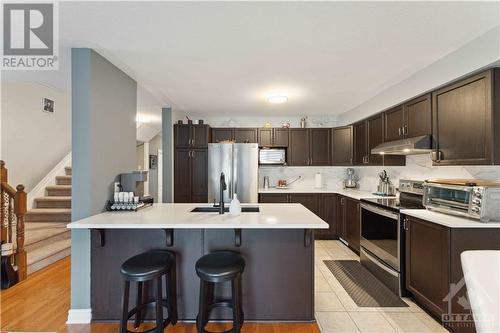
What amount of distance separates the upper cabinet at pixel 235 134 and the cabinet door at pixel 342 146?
5.33ft

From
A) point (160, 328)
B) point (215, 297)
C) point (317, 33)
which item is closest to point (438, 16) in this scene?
point (317, 33)

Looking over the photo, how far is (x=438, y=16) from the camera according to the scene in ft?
5.76

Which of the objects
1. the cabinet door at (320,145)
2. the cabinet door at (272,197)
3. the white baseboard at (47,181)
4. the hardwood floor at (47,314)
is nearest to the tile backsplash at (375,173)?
the cabinet door at (320,145)

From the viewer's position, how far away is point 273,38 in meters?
2.04

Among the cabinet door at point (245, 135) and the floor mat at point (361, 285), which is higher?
the cabinet door at point (245, 135)

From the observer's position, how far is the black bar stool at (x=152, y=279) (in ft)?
5.83

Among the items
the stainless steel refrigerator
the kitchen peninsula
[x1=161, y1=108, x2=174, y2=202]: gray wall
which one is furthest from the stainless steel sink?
[x1=161, y1=108, x2=174, y2=202]: gray wall

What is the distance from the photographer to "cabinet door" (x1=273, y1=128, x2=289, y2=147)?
5.00 metres

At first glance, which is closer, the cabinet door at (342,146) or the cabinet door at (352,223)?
the cabinet door at (352,223)

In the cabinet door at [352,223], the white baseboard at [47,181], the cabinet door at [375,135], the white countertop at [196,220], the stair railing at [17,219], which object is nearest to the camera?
the white countertop at [196,220]

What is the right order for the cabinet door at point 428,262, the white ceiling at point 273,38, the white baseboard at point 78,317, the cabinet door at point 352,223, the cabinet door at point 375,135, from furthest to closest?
the cabinet door at point 352,223
the cabinet door at point 375,135
the white baseboard at point 78,317
the cabinet door at point 428,262
the white ceiling at point 273,38

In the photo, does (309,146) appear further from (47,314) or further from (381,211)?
(47,314)

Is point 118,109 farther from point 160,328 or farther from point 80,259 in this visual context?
point 160,328

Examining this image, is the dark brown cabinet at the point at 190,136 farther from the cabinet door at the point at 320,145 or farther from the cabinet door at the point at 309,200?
the cabinet door at the point at 320,145
